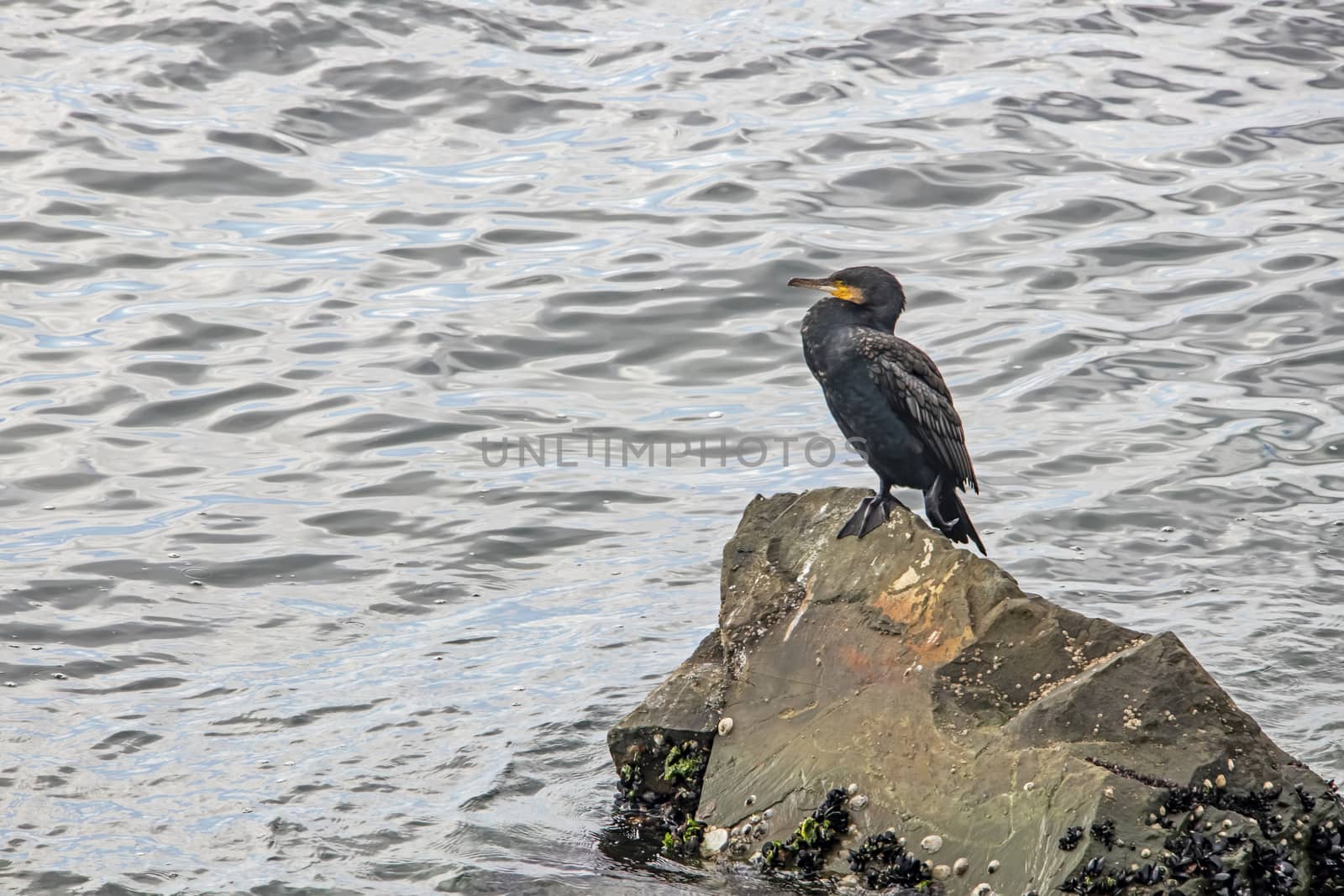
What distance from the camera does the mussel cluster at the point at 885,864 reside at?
14.9 feet

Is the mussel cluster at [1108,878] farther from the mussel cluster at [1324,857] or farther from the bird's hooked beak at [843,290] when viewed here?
the bird's hooked beak at [843,290]

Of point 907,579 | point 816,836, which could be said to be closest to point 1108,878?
point 816,836

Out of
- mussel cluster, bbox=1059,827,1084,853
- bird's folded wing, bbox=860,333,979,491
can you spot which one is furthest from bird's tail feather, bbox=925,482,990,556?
mussel cluster, bbox=1059,827,1084,853

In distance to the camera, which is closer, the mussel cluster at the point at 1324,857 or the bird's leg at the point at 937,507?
the mussel cluster at the point at 1324,857

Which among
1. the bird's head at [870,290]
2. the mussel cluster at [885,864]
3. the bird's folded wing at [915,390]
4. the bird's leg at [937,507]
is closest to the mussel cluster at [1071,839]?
the mussel cluster at [885,864]

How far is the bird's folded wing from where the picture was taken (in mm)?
5766

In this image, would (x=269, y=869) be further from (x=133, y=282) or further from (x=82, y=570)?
(x=133, y=282)

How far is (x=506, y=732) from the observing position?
21.2 ft

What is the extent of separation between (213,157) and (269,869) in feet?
31.7

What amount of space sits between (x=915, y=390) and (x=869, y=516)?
2.21ft

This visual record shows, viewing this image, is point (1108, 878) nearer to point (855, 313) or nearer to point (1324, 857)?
point (1324, 857)

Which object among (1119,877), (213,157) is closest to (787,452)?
(1119,877)

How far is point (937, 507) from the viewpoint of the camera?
5.95 meters

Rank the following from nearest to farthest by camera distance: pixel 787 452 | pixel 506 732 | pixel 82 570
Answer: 1. pixel 506 732
2. pixel 82 570
3. pixel 787 452
